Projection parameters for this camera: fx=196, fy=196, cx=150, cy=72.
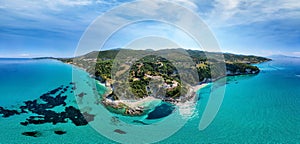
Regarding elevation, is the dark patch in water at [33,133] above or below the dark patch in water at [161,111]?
below

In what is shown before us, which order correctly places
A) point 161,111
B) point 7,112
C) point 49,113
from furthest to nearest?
point 161,111
point 7,112
point 49,113

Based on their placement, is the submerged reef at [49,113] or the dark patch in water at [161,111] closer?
the submerged reef at [49,113]

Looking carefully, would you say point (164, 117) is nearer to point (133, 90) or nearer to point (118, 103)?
point (118, 103)

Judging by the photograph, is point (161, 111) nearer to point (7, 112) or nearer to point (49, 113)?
point (49, 113)

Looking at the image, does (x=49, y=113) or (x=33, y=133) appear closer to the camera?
(x=33, y=133)

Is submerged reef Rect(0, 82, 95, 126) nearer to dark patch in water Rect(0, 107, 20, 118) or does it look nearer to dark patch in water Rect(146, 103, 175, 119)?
dark patch in water Rect(0, 107, 20, 118)

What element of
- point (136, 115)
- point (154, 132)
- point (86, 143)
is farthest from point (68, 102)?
point (154, 132)

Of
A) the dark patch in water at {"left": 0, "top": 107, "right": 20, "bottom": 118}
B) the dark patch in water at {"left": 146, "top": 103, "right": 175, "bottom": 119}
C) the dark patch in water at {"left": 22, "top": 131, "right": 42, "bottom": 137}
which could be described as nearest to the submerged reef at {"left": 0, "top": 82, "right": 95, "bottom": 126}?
the dark patch in water at {"left": 0, "top": 107, "right": 20, "bottom": 118}

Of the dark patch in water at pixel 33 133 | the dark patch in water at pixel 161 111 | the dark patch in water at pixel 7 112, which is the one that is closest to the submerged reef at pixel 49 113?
the dark patch in water at pixel 7 112

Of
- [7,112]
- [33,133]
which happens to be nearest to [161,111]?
[33,133]

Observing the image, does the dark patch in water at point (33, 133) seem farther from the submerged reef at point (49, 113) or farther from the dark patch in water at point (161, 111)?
the dark patch in water at point (161, 111)
